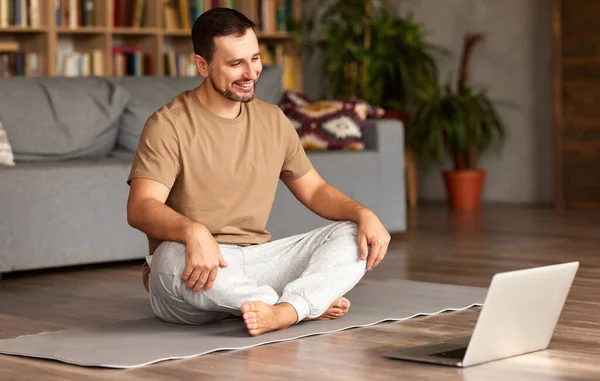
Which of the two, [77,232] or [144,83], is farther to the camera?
[144,83]

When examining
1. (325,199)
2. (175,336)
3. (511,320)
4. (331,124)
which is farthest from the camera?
(331,124)

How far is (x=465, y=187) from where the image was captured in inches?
251

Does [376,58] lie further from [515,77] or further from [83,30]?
[83,30]

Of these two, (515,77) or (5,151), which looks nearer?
(5,151)

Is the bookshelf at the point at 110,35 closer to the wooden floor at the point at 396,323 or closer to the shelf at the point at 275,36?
the shelf at the point at 275,36

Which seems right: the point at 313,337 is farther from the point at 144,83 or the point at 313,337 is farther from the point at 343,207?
the point at 144,83

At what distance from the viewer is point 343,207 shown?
9.34 feet

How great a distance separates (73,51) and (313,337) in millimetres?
4477

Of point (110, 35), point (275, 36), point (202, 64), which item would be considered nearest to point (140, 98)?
point (110, 35)

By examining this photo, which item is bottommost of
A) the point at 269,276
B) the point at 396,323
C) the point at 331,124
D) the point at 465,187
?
the point at 465,187

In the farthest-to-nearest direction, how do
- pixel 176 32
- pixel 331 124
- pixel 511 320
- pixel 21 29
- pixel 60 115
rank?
pixel 176 32
pixel 21 29
pixel 331 124
pixel 60 115
pixel 511 320

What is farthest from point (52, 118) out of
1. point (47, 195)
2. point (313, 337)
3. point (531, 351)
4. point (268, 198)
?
point (531, 351)

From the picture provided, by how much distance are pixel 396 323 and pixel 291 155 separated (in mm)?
507

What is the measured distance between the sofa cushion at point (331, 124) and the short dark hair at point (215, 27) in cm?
224
